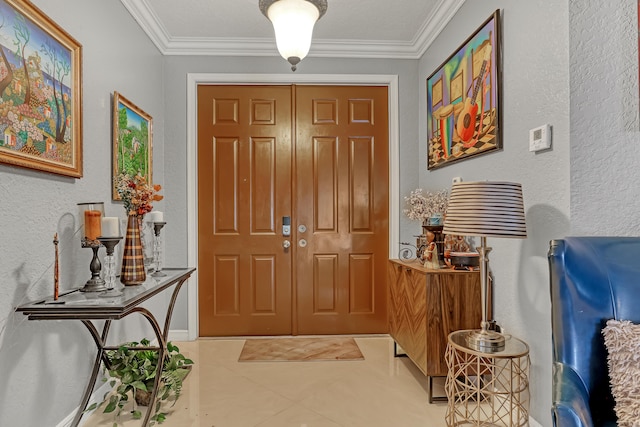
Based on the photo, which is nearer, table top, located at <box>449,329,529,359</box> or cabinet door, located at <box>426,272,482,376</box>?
table top, located at <box>449,329,529,359</box>

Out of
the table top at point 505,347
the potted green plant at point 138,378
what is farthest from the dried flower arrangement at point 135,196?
the table top at point 505,347

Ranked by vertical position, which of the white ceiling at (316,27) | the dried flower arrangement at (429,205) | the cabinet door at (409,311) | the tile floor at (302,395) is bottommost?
the tile floor at (302,395)

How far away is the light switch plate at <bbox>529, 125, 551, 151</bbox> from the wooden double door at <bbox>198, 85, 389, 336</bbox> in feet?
5.60

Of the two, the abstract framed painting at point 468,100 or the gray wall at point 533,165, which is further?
the abstract framed painting at point 468,100

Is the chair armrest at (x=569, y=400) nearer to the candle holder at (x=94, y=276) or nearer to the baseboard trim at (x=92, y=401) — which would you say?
the candle holder at (x=94, y=276)

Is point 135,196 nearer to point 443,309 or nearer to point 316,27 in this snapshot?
point 443,309

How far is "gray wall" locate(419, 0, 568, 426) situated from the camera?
5.37 feet

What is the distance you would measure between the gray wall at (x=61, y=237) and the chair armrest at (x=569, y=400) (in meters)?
2.03

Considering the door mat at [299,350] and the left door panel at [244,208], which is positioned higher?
the left door panel at [244,208]

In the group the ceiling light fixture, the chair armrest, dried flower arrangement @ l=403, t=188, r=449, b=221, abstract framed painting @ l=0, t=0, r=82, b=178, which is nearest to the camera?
the chair armrest

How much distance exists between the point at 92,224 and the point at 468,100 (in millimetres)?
2361

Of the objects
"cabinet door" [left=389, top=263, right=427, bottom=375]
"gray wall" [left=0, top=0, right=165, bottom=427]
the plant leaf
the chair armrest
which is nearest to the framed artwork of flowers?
"gray wall" [left=0, top=0, right=165, bottom=427]

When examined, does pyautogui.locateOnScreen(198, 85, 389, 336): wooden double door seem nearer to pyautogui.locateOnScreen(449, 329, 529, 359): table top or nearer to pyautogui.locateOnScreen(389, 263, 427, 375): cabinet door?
pyautogui.locateOnScreen(389, 263, 427, 375): cabinet door

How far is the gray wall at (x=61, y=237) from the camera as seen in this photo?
150 centimetres
